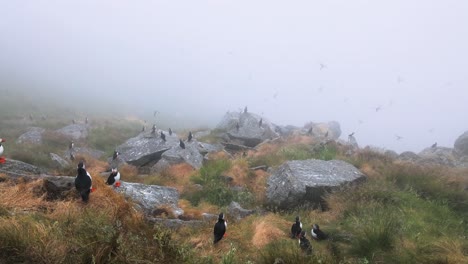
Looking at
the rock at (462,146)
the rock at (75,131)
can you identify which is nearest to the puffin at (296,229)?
the rock at (462,146)

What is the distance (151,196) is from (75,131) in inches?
870

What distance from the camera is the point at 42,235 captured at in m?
5.46

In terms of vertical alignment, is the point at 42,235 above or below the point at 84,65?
above

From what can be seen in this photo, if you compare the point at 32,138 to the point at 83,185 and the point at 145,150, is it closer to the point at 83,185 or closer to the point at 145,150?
the point at 145,150

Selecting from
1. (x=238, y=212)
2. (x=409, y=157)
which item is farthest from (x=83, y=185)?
(x=409, y=157)

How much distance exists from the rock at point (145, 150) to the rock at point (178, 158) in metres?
0.77

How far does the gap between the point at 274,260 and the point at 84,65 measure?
164m

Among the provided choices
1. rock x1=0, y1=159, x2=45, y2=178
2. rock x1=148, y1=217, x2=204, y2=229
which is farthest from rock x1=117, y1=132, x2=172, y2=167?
rock x1=148, y1=217, x2=204, y2=229

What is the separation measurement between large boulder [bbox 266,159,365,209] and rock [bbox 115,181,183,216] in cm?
361

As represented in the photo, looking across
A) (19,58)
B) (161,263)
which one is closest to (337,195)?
(161,263)

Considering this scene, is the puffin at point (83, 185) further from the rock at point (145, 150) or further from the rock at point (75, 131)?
the rock at point (75, 131)

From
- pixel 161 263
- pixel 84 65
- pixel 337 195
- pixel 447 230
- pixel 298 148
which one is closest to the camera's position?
pixel 161 263

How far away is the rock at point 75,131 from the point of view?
96.1ft

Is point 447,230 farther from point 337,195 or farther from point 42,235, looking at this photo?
point 42,235
